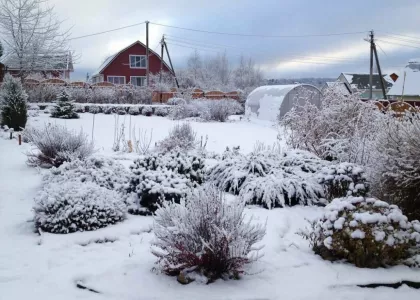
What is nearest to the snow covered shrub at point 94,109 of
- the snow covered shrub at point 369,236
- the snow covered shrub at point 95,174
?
the snow covered shrub at point 95,174

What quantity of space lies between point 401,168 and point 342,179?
100 cm

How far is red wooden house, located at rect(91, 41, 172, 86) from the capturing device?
42438 mm

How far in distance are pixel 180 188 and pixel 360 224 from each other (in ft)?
7.82

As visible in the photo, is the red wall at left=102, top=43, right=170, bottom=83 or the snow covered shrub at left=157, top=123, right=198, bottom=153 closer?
the snow covered shrub at left=157, top=123, right=198, bottom=153

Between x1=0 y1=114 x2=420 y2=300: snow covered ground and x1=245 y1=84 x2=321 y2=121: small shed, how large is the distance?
47.1ft

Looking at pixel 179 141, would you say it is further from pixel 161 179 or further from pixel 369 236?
pixel 369 236

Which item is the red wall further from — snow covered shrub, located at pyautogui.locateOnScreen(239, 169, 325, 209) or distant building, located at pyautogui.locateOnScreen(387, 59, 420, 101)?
snow covered shrub, located at pyautogui.locateOnScreen(239, 169, 325, 209)

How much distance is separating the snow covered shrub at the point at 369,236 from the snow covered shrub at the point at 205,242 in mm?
816

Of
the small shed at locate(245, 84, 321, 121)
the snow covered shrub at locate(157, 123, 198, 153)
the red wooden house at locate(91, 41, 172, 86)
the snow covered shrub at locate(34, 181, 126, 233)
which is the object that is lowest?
the snow covered shrub at locate(34, 181, 126, 233)

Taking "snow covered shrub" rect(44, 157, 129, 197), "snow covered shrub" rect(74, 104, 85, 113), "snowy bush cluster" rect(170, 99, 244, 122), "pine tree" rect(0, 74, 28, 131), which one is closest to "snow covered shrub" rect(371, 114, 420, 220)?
"snow covered shrub" rect(44, 157, 129, 197)

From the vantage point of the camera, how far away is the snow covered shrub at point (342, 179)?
5.40 metres

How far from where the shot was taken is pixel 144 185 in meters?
5.23

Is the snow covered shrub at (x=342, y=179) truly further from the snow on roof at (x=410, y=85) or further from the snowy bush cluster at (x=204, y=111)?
the snow on roof at (x=410, y=85)

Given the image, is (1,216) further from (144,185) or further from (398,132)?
(398,132)
